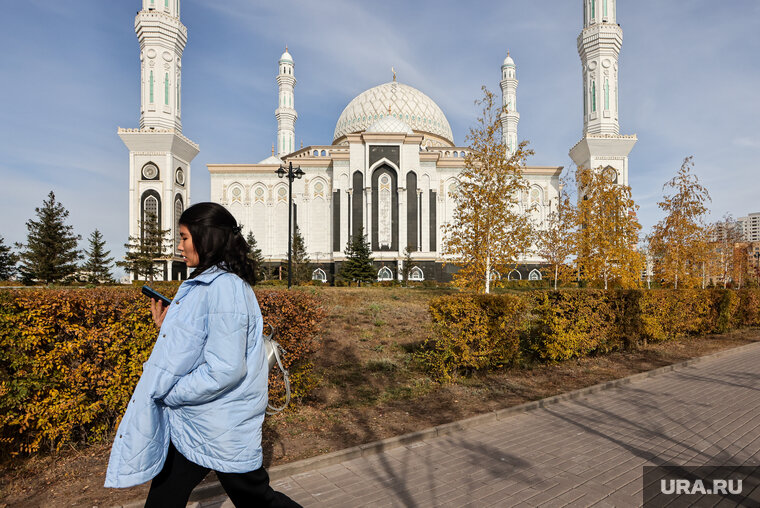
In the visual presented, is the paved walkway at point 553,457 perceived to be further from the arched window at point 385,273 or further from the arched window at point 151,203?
the arched window at point 151,203

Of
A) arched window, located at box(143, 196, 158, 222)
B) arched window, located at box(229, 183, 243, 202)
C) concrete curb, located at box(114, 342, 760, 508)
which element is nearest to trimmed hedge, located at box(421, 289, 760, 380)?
concrete curb, located at box(114, 342, 760, 508)

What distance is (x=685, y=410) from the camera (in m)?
5.86

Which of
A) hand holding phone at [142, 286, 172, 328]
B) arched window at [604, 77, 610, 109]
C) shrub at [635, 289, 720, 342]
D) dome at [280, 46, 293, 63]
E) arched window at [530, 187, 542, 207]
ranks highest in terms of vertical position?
dome at [280, 46, 293, 63]

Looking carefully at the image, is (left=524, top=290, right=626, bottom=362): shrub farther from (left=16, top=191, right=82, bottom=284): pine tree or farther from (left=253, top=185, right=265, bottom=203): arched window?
(left=253, top=185, right=265, bottom=203): arched window

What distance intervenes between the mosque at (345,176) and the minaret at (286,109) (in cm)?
243

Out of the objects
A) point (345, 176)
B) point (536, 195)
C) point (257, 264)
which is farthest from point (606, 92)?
point (257, 264)

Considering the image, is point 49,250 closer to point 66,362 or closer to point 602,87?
point 66,362

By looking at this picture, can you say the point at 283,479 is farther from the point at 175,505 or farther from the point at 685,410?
the point at 685,410

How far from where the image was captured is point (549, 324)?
8.37m

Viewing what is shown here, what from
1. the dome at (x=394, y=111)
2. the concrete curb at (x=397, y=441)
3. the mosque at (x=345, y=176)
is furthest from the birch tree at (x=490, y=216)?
the dome at (x=394, y=111)

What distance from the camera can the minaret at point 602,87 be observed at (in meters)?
35.9

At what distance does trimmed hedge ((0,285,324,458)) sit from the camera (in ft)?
12.8

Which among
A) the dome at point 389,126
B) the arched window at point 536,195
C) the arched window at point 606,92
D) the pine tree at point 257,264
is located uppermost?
the arched window at point 606,92

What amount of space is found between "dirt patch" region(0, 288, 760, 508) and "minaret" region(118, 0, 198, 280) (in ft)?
88.4
